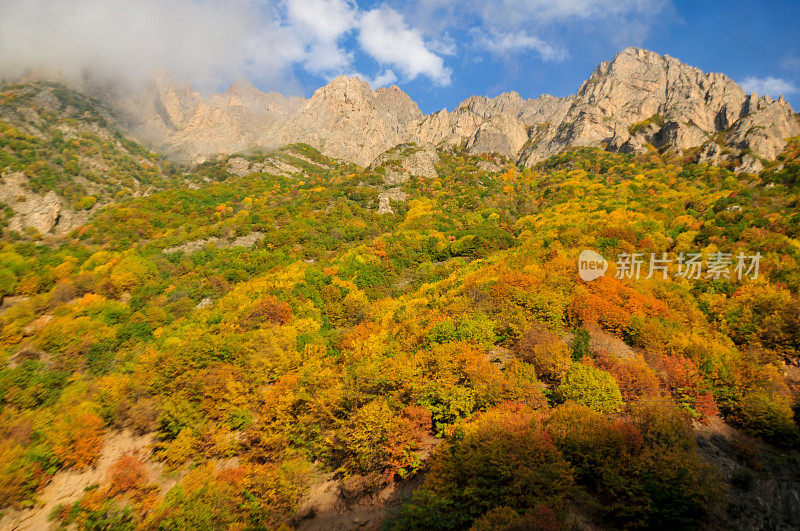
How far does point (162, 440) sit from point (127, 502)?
17.7 feet

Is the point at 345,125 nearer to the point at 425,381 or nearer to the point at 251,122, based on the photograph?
the point at 251,122

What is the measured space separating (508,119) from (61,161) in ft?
528

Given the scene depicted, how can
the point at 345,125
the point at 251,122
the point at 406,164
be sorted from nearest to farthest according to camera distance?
the point at 406,164
the point at 345,125
the point at 251,122

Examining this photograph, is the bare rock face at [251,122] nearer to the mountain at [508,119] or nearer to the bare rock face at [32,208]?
the mountain at [508,119]

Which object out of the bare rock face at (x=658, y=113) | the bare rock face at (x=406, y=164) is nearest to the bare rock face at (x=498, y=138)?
the bare rock face at (x=658, y=113)

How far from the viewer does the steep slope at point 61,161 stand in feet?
236

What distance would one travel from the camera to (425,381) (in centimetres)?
1919

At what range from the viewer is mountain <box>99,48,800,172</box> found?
8969cm

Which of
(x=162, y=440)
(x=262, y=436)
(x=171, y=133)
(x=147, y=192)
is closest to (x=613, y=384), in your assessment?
(x=262, y=436)

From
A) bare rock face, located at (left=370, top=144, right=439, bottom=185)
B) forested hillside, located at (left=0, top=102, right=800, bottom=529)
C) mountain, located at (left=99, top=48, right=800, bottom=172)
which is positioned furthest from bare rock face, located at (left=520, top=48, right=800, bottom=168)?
forested hillside, located at (left=0, top=102, right=800, bottom=529)

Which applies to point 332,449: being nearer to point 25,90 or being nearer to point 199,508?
point 199,508

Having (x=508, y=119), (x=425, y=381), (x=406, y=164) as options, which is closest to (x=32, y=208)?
(x=406, y=164)

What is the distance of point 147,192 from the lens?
94.2 m

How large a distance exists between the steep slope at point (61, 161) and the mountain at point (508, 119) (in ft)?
68.3
